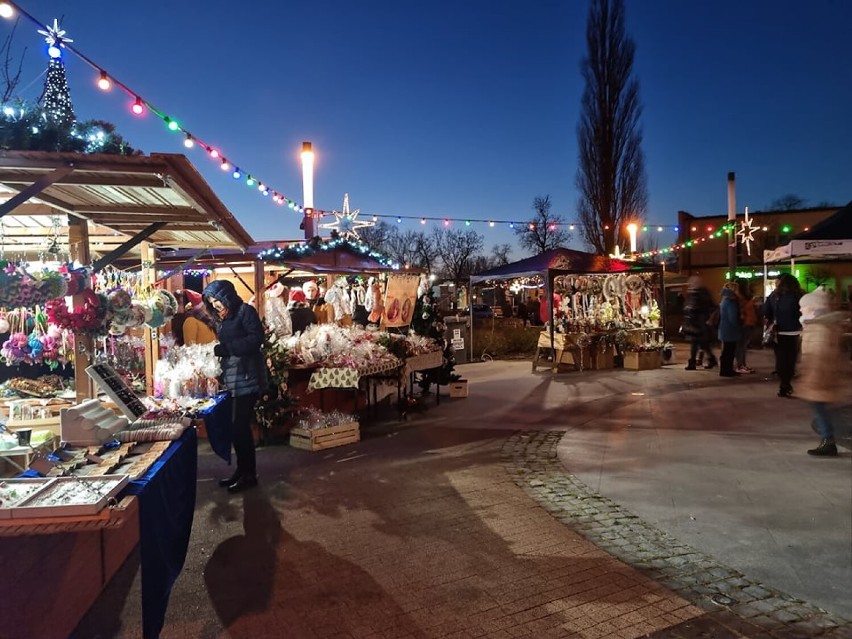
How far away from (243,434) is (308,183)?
5544 mm

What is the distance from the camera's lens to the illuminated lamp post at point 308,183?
9.94 m

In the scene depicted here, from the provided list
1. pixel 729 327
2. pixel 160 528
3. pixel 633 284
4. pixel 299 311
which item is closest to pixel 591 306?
pixel 633 284

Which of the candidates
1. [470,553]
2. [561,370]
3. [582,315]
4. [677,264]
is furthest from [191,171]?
[677,264]

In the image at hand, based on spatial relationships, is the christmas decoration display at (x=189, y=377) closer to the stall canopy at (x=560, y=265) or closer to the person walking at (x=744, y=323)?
the stall canopy at (x=560, y=265)

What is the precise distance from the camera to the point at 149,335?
733 centimetres

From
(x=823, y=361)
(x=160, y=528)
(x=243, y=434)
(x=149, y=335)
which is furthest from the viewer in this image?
(x=149, y=335)

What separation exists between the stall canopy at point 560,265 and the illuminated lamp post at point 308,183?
5133mm

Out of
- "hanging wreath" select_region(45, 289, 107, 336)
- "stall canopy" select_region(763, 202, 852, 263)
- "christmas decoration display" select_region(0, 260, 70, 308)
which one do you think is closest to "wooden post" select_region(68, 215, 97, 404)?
"hanging wreath" select_region(45, 289, 107, 336)

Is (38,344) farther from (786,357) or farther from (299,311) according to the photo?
(786,357)

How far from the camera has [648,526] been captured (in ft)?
15.3

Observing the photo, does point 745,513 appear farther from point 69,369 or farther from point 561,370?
point 561,370

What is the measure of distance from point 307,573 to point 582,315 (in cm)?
1168

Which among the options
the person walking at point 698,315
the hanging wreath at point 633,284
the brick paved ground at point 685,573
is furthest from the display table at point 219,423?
the hanging wreath at point 633,284

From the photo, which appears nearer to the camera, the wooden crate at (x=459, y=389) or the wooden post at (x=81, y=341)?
the wooden post at (x=81, y=341)
